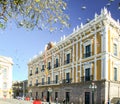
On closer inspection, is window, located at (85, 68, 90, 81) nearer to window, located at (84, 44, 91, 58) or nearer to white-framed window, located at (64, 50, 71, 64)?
window, located at (84, 44, 91, 58)

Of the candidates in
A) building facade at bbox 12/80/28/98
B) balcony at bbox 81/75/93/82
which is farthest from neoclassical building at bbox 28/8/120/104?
building facade at bbox 12/80/28/98

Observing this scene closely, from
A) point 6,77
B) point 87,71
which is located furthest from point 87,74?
point 6,77

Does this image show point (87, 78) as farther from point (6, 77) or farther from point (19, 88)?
point (19, 88)

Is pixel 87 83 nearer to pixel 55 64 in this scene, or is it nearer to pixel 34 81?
pixel 55 64

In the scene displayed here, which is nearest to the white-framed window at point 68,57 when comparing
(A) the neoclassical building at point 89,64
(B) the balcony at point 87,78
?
(A) the neoclassical building at point 89,64

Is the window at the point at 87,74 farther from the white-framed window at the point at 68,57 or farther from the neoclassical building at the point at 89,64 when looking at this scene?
the white-framed window at the point at 68,57

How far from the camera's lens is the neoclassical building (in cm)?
2952

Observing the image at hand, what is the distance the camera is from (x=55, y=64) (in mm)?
42875

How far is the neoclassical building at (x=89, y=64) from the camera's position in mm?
29516

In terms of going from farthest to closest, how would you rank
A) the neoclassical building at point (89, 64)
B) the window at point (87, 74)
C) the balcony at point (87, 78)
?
the window at point (87, 74) → the balcony at point (87, 78) → the neoclassical building at point (89, 64)

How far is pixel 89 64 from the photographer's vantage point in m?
32.5

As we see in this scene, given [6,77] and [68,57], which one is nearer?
[68,57]

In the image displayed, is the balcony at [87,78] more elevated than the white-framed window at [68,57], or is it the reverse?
the white-framed window at [68,57]

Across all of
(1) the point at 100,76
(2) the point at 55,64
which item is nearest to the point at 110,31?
(1) the point at 100,76
